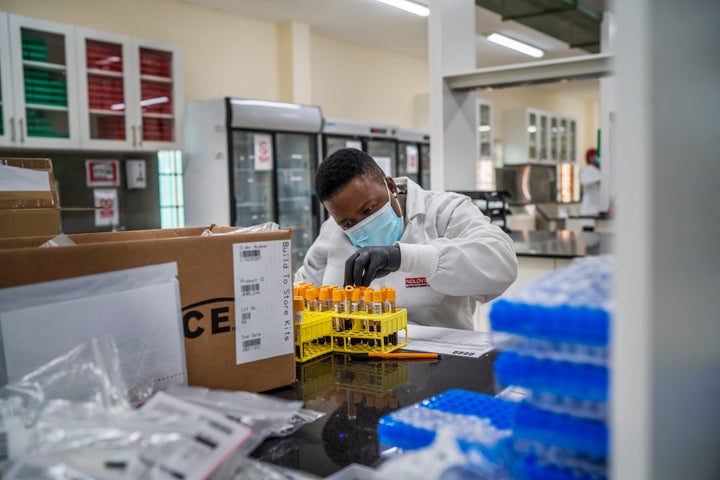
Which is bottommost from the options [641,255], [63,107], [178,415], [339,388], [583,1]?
[339,388]

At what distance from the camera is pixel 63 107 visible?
4.40 metres

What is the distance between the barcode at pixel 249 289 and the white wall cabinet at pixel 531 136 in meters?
9.16

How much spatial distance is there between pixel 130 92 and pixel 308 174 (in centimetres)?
191

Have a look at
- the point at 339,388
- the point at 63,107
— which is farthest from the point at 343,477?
the point at 63,107

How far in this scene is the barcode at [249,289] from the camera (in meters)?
1.15

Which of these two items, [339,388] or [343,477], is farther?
[339,388]

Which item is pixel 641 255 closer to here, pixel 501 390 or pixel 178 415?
pixel 178 415

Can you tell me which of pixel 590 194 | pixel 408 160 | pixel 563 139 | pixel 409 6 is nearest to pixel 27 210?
pixel 409 6

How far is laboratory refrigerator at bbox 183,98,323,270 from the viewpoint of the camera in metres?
5.09

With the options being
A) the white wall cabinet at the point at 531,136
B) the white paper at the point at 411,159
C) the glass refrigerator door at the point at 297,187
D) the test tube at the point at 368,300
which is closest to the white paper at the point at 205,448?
the test tube at the point at 368,300

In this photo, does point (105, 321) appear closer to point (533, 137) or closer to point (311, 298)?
point (311, 298)

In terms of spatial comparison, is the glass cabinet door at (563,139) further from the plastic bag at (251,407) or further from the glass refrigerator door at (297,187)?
the plastic bag at (251,407)

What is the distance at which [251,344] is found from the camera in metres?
1.17

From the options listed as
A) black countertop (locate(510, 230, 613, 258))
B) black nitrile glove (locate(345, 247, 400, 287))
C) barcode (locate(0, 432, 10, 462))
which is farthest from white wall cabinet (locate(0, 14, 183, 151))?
barcode (locate(0, 432, 10, 462))
